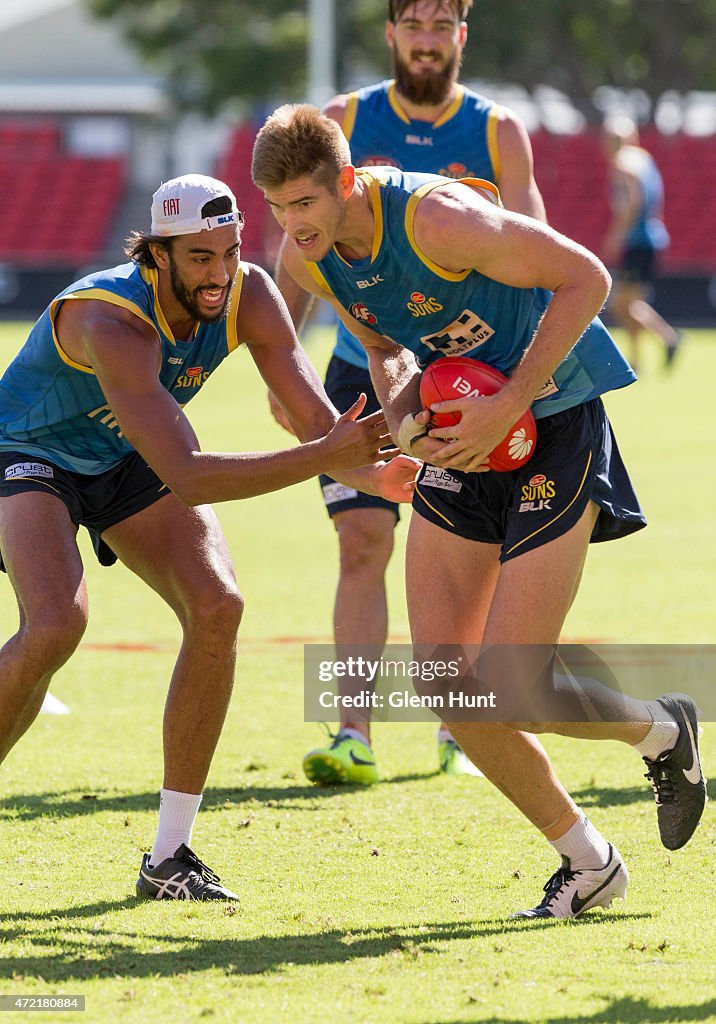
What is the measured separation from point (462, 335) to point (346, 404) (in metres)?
2.00

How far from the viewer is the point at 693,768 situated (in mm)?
4945

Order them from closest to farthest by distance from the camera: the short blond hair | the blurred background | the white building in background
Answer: the short blond hair
the blurred background
the white building in background

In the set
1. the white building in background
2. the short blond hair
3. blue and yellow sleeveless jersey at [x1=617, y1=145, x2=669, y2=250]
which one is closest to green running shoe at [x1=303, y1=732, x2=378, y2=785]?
the short blond hair

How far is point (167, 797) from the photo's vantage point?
16.3 feet

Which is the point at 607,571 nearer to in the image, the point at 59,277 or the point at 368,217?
the point at 368,217

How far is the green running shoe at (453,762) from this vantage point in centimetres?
642

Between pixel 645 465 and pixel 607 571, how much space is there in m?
4.73

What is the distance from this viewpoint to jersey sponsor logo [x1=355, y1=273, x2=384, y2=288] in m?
4.57

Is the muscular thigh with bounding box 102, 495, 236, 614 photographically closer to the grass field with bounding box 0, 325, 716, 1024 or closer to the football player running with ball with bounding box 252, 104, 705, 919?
the football player running with ball with bounding box 252, 104, 705, 919

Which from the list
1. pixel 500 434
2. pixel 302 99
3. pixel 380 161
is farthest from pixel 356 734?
pixel 302 99

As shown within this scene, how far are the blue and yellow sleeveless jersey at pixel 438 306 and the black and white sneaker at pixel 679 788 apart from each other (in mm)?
1071

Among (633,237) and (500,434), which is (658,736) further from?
(633,237)

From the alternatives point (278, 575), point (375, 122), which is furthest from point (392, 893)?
point (278, 575)

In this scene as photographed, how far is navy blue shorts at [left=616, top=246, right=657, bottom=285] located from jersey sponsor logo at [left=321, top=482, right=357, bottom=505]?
16617mm
